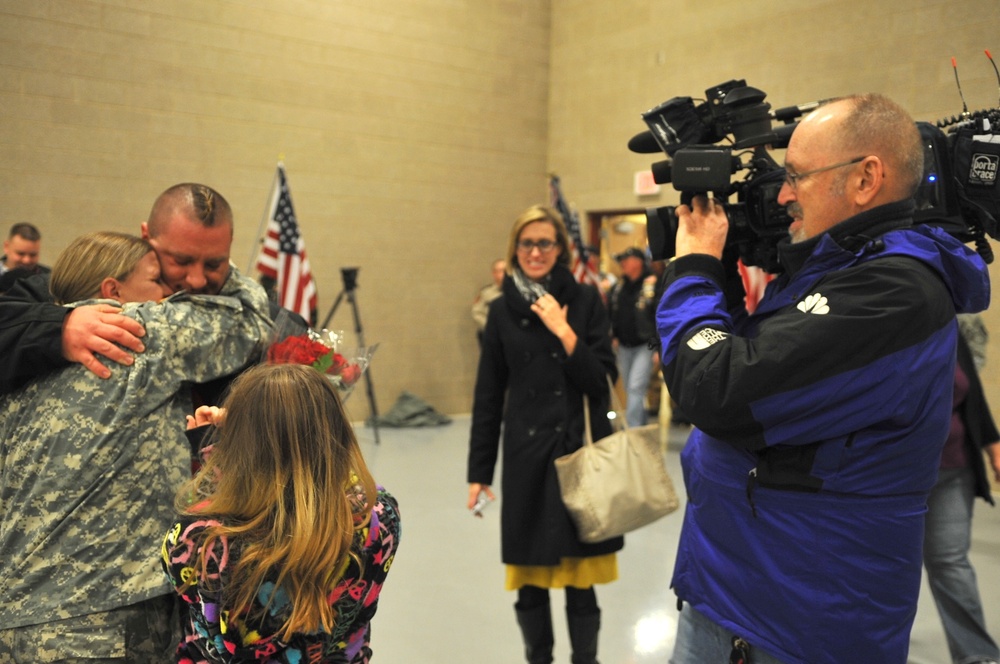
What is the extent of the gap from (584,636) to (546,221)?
1.49 m

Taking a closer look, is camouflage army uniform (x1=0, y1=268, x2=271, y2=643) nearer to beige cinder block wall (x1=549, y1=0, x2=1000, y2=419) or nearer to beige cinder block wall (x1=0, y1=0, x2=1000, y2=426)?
beige cinder block wall (x1=0, y1=0, x2=1000, y2=426)

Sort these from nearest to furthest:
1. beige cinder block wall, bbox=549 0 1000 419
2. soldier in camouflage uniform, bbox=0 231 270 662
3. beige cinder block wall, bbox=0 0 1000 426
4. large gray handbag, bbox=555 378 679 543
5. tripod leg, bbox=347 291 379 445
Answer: soldier in camouflage uniform, bbox=0 231 270 662, large gray handbag, bbox=555 378 679 543, beige cinder block wall, bbox=549 0 1000 419, beige cinder block wall, bbox=0 0 1000 426, tripod leg, bbox=347 291 379 445

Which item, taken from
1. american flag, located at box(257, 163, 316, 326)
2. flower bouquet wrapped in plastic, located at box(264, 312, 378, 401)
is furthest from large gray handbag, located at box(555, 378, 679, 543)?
american flag, located at box(257, 163, 316, 326)

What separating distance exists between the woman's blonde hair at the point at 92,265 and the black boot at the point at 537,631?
178cm

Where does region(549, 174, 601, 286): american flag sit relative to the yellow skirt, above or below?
above

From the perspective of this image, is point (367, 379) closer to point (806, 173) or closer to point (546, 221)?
point (546, 221)

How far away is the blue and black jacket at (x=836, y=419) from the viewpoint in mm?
1485

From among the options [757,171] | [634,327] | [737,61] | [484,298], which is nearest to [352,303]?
[484,298]

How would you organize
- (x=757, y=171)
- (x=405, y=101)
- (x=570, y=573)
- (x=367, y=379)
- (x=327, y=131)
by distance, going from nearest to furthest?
(x=757, y=171) → (x=570, y=573) → (x=367, y=379) → (x=327, y=131) → (x=405, y=101)

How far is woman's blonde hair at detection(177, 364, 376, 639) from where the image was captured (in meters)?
1.44

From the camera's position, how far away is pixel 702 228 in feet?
5.78

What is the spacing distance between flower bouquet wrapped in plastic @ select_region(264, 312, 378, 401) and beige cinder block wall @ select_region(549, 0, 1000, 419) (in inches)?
254

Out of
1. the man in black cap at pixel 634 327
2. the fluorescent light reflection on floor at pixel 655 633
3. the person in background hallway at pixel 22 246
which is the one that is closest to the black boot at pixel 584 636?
the fluorescent light reflection on floor at pixel 655 633

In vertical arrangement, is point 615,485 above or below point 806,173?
below
